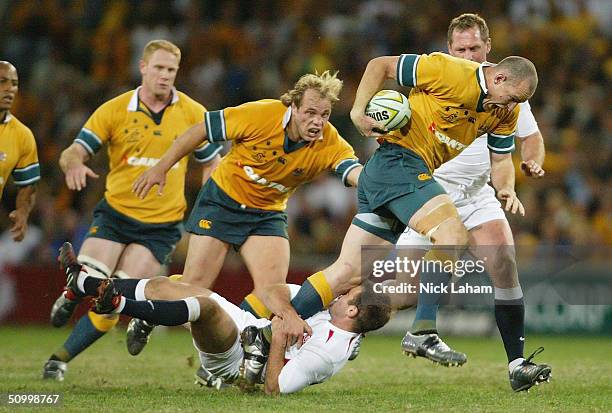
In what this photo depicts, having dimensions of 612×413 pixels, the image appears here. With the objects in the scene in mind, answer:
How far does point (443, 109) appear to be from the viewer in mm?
6906

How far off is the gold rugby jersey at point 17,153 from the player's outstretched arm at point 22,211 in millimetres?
70

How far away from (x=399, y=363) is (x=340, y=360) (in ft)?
9.21

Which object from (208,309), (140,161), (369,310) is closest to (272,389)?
(208,309)

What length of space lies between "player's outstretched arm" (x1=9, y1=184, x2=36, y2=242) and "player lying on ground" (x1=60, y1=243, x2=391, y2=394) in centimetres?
212

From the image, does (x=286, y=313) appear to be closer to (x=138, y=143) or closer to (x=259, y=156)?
(x=259, y=156)

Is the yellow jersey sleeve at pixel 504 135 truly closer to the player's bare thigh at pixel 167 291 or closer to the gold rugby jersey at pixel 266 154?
the gold rugby jersey at pixel 266 154

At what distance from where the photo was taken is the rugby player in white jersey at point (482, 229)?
7.12 meters

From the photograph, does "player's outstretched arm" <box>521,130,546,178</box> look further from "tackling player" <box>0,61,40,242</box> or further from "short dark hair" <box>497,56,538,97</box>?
"tackling player" <box>0,61,40,242</box>

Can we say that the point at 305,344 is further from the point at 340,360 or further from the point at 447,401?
the point at 447,401

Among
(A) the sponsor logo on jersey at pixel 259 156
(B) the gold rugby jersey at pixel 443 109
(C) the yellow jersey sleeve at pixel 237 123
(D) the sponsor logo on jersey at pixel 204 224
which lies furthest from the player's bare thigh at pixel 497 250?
(D) the sponsor logo on jersey at pixel 204 224

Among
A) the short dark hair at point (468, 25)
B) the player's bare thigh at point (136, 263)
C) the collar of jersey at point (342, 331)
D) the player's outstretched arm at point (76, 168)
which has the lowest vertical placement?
the player's bare thigh at point (136, 263)

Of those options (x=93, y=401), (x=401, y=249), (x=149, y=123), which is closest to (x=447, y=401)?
(x=401, y=249)

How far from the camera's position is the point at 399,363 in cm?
918

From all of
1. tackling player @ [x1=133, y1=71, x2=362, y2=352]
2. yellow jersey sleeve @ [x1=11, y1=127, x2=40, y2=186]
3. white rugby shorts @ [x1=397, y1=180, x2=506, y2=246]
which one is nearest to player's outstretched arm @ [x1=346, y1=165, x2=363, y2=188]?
tackling player @ [x1=133, y1=71, x2=362, y2=352]
